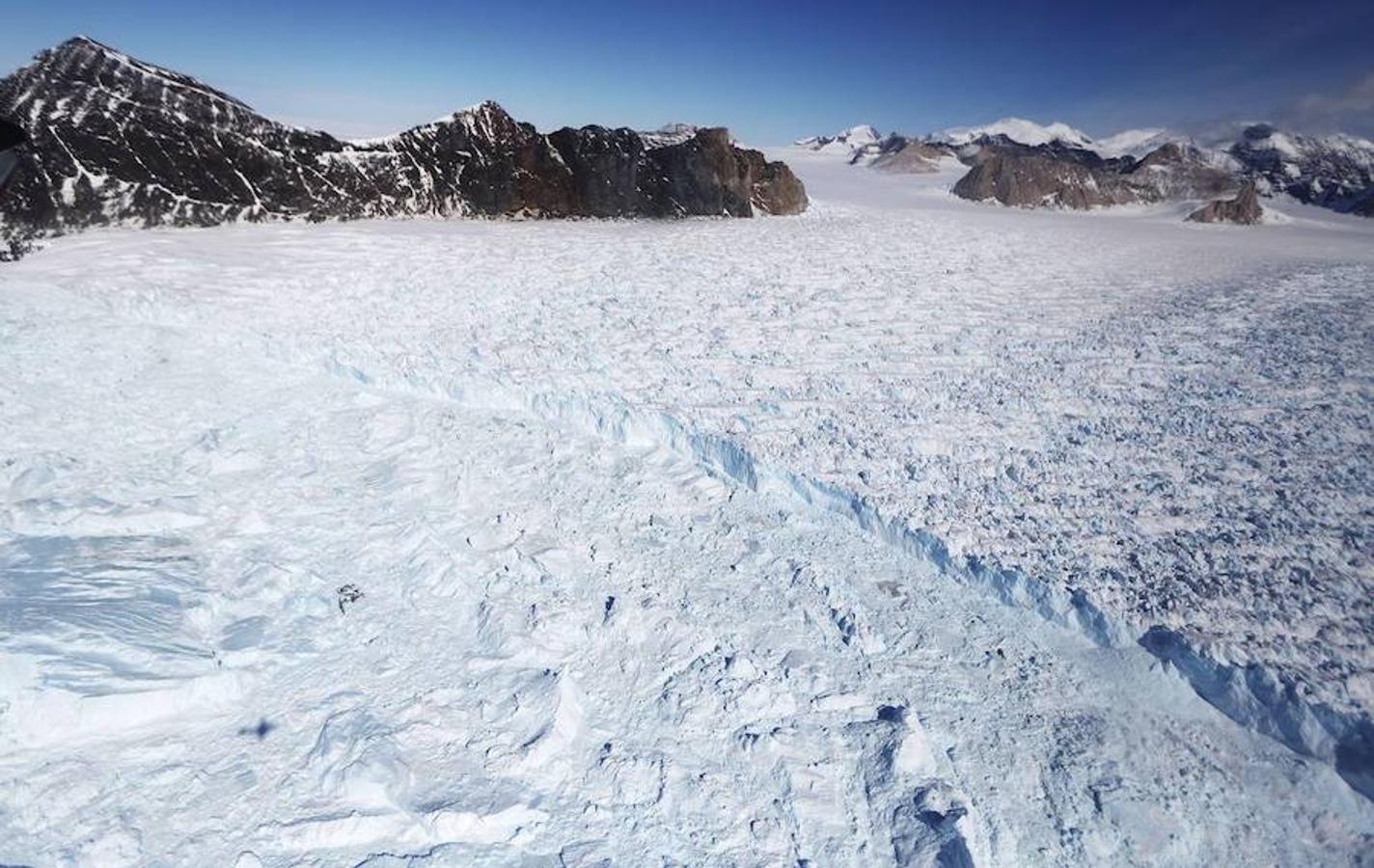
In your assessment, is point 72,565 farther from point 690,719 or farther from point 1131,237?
point 1131,237

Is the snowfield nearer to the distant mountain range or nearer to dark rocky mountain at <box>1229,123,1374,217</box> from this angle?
the distant mountain range

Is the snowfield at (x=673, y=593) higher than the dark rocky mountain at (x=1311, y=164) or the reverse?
the reverse

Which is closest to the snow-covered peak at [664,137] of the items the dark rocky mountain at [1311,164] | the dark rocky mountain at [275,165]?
the dark rocky mountain at [275,165]

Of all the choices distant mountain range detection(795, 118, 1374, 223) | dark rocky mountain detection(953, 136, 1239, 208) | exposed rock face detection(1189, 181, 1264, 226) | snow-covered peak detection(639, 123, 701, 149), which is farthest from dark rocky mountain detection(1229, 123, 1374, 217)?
snow-covered peak detection(639, 123, 701, 149)

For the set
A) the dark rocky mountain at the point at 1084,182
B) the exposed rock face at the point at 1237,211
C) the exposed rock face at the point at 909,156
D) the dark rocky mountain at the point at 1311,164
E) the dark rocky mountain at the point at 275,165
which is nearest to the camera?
the dark rocky mountain at the point at 275,165

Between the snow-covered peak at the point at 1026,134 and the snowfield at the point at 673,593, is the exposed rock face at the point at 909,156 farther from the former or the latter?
the snowfield at the point at 673,593

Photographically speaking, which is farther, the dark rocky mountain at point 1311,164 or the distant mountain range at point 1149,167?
the dark rocky mountain at point 1311,164

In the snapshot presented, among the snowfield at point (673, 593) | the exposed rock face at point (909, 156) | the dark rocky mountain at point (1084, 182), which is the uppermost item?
the exposed rock face at point (909, 156)

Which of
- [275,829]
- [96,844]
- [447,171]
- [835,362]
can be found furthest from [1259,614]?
[447,171]
